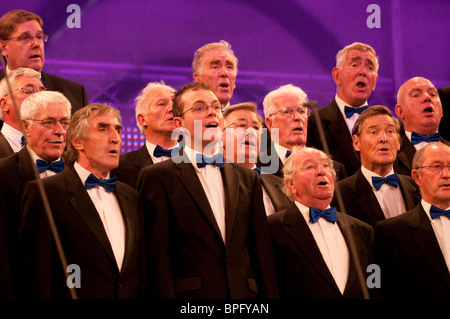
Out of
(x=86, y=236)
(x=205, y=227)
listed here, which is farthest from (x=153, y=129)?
(x=86, y=236)

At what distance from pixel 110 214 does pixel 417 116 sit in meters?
2.28

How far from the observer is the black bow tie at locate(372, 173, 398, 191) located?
3965 millimetres

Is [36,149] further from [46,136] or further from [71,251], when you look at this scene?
[71,251]

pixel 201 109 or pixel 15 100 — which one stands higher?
pixel 15 100

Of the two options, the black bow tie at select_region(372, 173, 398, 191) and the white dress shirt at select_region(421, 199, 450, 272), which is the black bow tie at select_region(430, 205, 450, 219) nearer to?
the white dress shirt at select_region(421, 199, 450, 272)

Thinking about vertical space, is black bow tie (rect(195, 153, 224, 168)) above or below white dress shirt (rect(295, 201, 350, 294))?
above

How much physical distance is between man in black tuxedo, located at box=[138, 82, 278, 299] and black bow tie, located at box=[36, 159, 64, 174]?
44 centimetres

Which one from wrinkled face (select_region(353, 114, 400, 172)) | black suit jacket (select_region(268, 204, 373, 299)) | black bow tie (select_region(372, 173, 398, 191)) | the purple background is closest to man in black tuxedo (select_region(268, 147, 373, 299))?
black suit jacket (select_region(268, 204, 373, 299))

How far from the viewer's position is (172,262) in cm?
313

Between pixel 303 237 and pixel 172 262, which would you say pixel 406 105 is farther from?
pixel 172 262

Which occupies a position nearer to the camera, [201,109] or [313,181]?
[201,109]

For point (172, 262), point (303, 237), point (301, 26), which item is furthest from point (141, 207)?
point (301, 26)

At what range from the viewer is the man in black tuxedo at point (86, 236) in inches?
116

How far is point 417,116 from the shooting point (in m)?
4.57
